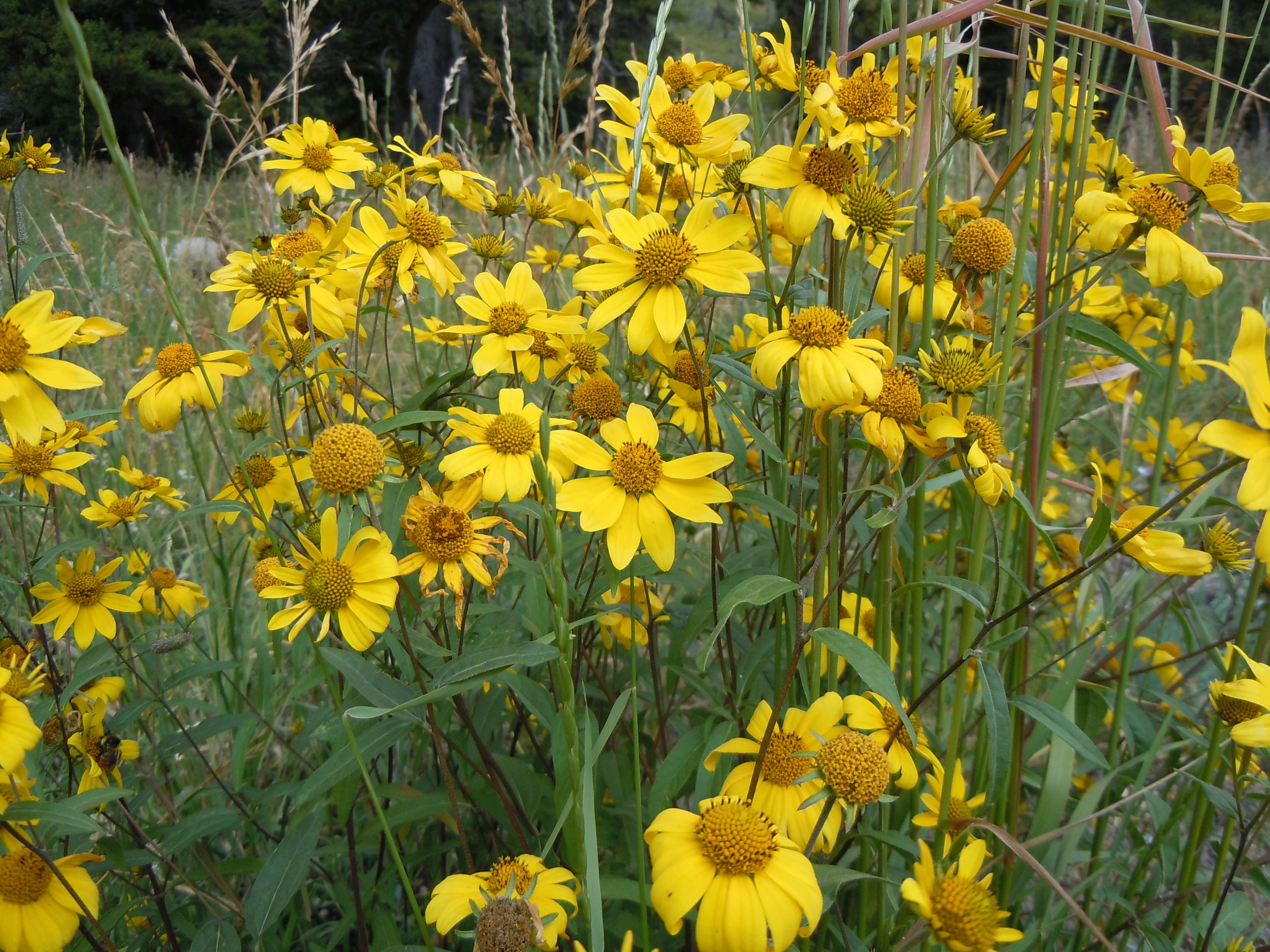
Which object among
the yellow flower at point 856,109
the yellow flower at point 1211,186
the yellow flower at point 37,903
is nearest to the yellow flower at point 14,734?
the yellow flower at point 37,903

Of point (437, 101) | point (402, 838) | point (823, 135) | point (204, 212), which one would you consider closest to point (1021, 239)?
point (823, 135)

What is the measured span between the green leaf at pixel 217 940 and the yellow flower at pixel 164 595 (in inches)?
21.4

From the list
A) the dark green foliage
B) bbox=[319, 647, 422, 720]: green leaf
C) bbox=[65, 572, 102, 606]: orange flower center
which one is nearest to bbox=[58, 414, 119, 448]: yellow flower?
bbox=[65, 572, 102, 606]: orange flower center

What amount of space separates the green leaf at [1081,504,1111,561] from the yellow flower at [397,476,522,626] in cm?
62

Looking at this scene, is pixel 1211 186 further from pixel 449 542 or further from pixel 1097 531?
pixel 449 542

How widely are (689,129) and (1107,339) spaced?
630 millimetres

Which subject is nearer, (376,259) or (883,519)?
(883,519)

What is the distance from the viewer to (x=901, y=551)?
56.5 inches

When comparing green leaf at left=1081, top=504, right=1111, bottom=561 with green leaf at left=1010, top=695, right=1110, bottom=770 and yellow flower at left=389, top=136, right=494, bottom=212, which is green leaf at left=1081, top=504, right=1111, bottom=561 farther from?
yellow flower at left=389, top=136, right=494, bottom=212

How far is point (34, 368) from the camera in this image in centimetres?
94

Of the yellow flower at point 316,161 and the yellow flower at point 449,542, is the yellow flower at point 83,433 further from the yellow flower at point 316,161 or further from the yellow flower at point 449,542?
the yellow flower at point 449,542

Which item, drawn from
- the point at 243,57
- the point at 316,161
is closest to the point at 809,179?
the point at 316,161

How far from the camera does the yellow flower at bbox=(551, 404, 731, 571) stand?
35.7 inches

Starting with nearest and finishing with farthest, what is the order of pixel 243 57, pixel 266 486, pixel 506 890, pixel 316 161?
1. pixel 506 890
2. pixel 266 486
3. pixel 316 161
4. pixel 243 57
